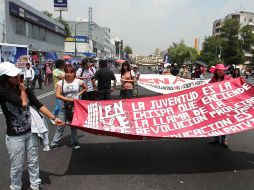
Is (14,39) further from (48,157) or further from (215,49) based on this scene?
(215,49)

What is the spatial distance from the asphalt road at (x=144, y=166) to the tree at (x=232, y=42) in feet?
258

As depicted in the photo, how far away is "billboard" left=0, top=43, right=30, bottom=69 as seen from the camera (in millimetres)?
19094

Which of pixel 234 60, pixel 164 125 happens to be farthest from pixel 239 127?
pixel 234 60

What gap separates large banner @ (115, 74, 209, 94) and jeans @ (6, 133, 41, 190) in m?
11.1

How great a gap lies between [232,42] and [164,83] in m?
71.4

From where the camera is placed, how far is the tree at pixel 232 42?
8144 centimetres

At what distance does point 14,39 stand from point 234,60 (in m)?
61.9

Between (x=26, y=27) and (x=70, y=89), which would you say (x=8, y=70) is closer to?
(x=70, y=89)

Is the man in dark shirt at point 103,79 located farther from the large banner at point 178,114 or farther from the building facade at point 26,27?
the building facade at point 26,27

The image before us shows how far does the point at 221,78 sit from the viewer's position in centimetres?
713

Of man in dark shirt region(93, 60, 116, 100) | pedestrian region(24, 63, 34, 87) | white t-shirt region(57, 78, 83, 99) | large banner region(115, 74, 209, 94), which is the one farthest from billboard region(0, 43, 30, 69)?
white t-shirt region(57, 78, 83, 99)

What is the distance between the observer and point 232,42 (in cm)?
8206

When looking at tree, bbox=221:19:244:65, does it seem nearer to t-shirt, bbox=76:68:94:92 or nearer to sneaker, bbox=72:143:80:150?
t-shirt, bbox=76:68:94:92

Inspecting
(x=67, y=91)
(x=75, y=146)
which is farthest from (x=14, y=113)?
(x=75, y=146)
